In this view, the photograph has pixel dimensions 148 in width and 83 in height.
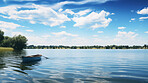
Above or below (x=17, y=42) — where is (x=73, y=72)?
below

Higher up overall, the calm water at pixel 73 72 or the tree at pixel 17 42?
the tree at pixel 17 42

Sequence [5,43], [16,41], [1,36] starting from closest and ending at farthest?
[16,41]
[1,36]
[5,43]

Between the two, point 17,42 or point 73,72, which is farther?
point 17,42

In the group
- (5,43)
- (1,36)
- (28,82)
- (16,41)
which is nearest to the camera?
(28,82)

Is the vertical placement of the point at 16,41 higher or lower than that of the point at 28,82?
higher

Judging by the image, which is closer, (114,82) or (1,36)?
(114,82)

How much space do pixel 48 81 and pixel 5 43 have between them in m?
182

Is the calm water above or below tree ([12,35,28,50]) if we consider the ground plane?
below

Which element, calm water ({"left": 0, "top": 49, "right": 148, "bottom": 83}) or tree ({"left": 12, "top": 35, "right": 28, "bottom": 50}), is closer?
calm water ({"left": 0, "top": 49, "right": 148, "bottom": 83})

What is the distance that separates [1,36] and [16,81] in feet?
524

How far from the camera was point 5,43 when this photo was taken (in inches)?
6722

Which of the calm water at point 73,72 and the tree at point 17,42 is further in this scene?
the tree at point 17,42

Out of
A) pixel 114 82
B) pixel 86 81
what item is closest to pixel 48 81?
pixel 86 81

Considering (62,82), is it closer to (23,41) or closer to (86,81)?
(86,81)
